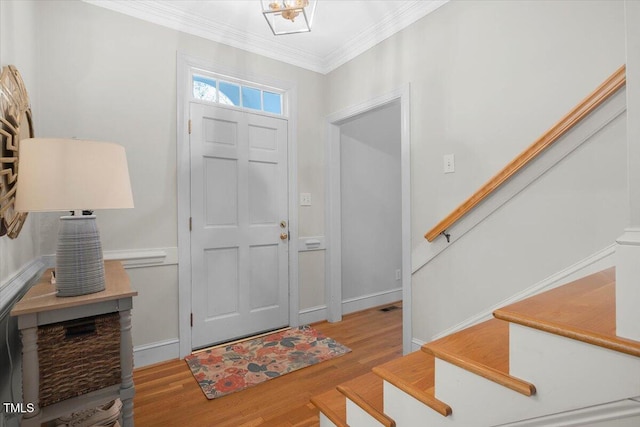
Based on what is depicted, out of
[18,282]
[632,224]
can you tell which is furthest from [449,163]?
[18,282]

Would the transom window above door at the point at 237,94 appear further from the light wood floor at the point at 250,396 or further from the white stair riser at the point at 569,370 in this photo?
the white stair riser at the point at 569,370

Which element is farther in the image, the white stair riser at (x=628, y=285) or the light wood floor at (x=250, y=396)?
the light wood floor at (x=250, y=396)

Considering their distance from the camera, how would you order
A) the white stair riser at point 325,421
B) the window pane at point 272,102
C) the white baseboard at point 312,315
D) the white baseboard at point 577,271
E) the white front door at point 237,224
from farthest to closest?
the white baseboard at point 312,315 < the window pane at point 272,102 < the white front door at point 237,224 < the white stair riser at point 325,421 < the white baseboard at point 577,271

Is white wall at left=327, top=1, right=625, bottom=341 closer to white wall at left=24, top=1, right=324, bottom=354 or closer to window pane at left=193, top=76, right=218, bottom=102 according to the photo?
window pane at left=193, top=76, right=218, bottom=102

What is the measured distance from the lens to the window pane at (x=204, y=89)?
105 inches

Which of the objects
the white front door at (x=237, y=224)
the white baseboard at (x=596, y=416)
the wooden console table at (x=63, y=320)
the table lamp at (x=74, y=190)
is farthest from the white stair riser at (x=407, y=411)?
the white front door at (x=237, y=224)

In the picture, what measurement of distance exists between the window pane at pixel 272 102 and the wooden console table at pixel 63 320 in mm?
2077

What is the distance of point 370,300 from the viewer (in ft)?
12.2

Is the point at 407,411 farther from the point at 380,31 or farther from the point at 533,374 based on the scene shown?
the point at 380,31

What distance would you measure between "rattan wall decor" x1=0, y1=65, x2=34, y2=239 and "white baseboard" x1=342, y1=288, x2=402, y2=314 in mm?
2804

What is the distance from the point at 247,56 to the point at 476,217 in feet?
7.75

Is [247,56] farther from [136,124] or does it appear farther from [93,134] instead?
[93,134]

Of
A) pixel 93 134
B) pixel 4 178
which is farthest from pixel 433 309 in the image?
pixel 93 134

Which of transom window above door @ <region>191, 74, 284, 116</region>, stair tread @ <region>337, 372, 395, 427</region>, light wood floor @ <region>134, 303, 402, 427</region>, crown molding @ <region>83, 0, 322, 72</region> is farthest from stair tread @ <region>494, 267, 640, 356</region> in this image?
crown molding @ <region>83, 0, 322, 72</region>
